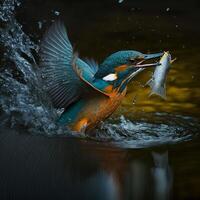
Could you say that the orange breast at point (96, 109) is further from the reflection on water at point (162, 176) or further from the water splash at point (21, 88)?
the reflection on water at point (162, 176)

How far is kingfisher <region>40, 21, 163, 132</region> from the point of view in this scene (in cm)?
481

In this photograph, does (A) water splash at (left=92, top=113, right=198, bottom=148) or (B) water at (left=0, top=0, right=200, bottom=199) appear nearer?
(B) water at (left=0, top=0, right=200, bottom=199)

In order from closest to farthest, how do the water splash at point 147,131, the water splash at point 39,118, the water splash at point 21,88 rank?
1. the water splash at point 147,131
2. the water splash at point 39,118
3. the water splash at point 21,88

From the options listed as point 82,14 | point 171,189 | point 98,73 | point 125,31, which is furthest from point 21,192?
point 82,14

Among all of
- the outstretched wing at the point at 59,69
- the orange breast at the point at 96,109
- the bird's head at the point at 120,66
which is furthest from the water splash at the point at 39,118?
the bird's head at the point at 120,66

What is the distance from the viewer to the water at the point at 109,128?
4.17m

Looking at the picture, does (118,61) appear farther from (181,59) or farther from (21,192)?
(181,59)

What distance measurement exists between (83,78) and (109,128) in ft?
1.75

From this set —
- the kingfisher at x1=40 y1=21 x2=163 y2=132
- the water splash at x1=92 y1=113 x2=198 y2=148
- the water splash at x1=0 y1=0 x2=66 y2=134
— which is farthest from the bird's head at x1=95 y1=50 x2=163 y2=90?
the water splash at x1=0 y1=0 x2=66 y2=134

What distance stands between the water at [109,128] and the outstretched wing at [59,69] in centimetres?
27

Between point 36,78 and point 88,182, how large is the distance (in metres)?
1.68

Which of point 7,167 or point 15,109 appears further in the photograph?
point 15,109

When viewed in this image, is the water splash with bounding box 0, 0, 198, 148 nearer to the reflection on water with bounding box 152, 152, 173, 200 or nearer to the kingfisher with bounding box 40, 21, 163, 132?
the kingfisher with bounding box 40, 21, 163, 132

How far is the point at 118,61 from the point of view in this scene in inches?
190
